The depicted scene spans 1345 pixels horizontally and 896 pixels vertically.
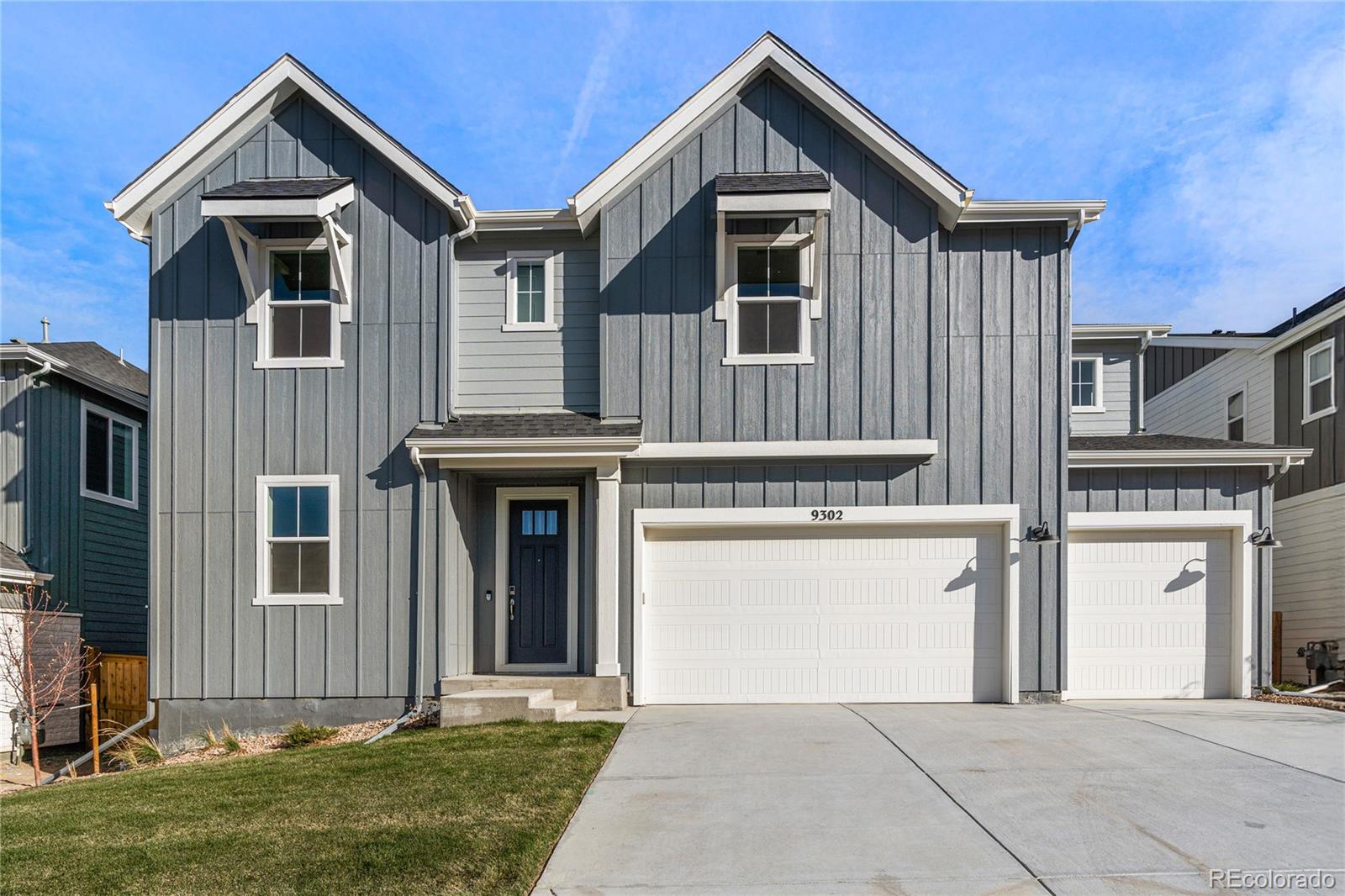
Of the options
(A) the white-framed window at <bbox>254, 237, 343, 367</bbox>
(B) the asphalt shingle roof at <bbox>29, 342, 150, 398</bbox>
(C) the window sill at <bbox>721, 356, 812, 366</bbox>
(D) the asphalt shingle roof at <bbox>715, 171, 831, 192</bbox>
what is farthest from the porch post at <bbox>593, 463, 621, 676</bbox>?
(B) the asphalt shingle roof at <bbox>29, 342, 150, 398</bbox>

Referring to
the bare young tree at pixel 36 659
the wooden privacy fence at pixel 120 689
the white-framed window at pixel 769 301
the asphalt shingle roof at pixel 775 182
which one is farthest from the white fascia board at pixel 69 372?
the asphalt shingle roof at pixel 775 182

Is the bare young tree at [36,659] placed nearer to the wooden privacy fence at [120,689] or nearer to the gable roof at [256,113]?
the wooden privacy fence at [120,689]

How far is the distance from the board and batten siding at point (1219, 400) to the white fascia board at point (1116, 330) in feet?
9.61

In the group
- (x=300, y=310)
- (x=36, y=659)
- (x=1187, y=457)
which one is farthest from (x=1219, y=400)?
(x=36, y=659)

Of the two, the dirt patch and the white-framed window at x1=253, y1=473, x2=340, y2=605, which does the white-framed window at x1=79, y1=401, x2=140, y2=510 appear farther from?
the dirt patch

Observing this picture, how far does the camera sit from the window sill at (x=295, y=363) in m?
11.5

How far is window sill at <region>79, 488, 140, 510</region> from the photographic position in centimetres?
1521

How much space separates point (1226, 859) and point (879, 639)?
240 inches

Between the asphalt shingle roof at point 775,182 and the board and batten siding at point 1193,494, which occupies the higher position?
the asphalt shingle roof at point 775,182

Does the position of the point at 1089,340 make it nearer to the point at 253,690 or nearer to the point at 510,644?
the point at 510,644

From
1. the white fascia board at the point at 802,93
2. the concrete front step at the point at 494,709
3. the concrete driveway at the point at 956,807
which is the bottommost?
the concrete front step at the point at 494,709

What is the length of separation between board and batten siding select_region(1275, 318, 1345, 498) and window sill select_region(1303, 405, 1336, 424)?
4 centimetres

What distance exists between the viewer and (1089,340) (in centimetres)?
1608

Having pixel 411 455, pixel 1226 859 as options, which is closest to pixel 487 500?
pixel 411 455
